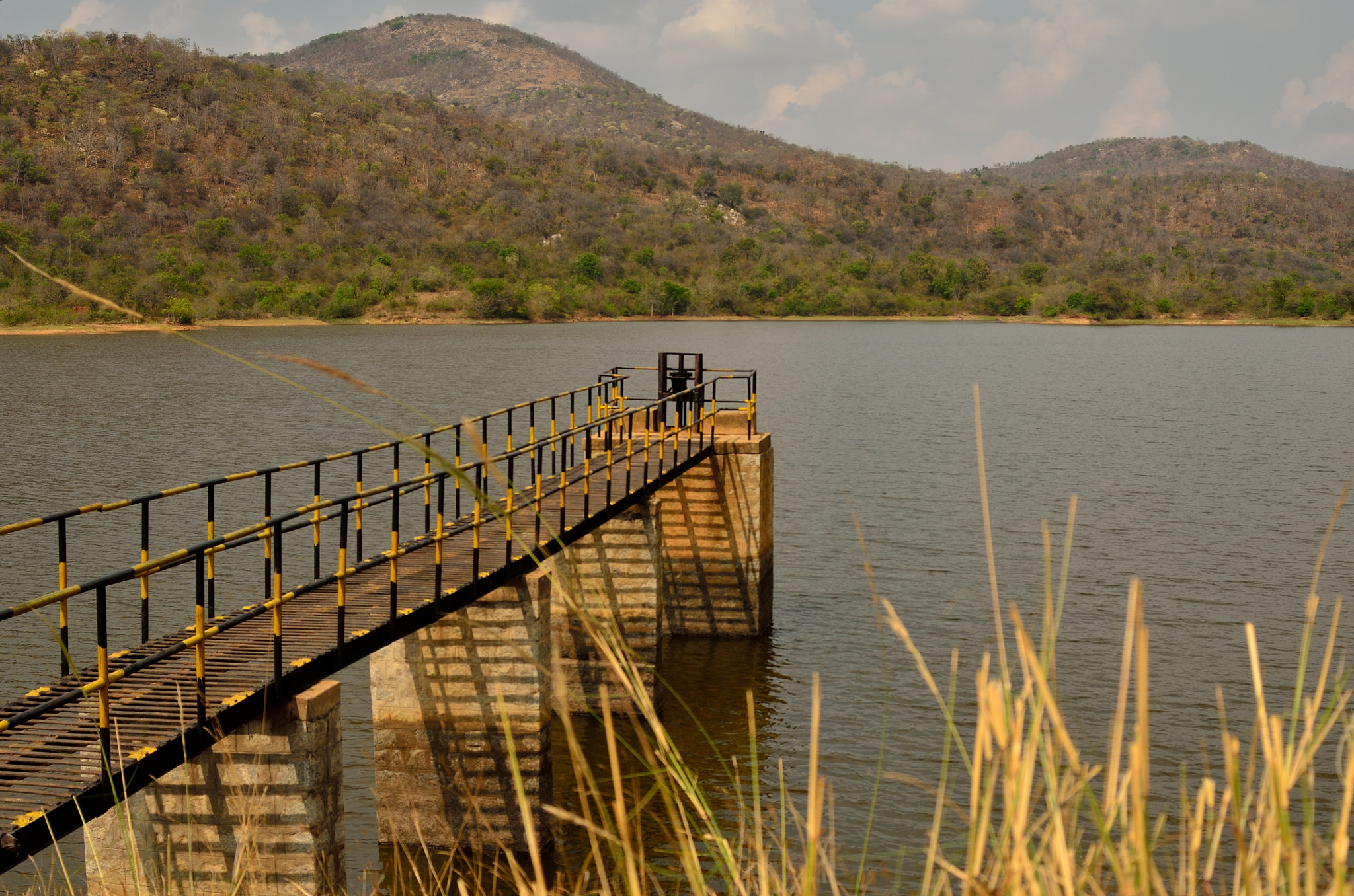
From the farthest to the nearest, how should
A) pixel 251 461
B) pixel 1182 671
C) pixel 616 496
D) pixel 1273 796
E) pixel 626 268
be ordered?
pixel 626 268, pixel 251 461, pixel 1182 671, pixel 616 496, pixel 1273 796

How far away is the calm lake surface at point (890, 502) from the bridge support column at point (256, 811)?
3505mm

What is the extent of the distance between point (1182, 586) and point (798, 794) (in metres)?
12.2

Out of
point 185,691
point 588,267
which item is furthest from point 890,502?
point 588,267

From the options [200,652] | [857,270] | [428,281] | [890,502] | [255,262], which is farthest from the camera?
[857,270]

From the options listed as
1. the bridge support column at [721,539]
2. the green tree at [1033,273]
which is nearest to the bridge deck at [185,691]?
the bridge support column at [721,539]

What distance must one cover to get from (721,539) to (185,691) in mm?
11869

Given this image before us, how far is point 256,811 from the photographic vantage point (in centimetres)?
796

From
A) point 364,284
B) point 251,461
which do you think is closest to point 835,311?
point 364,284

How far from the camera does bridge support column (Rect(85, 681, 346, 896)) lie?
8.02 m

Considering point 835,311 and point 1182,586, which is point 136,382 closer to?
point 1182,586

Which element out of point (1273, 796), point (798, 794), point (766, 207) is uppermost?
point (766, 207)

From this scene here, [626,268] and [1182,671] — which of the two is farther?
[626,268]

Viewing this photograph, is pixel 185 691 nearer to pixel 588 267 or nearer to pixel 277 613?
pixel 277 613

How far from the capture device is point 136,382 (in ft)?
177
